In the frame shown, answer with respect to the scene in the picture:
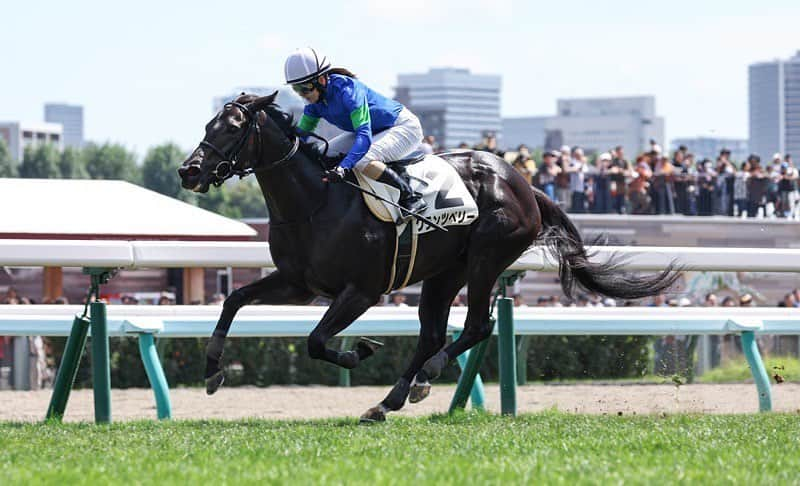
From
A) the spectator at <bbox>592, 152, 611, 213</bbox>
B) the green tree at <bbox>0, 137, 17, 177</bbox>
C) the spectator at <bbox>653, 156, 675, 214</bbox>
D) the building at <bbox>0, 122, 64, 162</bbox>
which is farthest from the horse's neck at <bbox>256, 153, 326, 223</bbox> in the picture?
the building at <bbox>0, 122, 64, 162</bbox>

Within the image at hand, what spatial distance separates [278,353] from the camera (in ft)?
44.6

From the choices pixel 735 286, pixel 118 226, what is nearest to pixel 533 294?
pixel 735 286

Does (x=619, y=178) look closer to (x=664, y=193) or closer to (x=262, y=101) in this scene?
(x=664, y=193)

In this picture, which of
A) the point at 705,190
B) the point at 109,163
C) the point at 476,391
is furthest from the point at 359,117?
the point at 109,163

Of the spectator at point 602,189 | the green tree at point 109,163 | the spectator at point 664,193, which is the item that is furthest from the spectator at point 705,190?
the green tree at point 109,163

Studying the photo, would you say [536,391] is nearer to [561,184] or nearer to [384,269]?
[384,269]

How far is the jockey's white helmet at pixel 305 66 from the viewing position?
22.0 ft

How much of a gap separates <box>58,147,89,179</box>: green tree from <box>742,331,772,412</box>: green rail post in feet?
278

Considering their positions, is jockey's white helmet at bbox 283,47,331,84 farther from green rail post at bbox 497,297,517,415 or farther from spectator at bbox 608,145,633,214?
spectator at bbox 608,145,633,214

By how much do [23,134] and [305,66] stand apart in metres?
154

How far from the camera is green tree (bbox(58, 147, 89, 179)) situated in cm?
9031

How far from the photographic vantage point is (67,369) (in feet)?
22.7

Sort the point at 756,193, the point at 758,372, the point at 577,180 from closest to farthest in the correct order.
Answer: the point at 758,372, the point at 577,180, the point at 756,193

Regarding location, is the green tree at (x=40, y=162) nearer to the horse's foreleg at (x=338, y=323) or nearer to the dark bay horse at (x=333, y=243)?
the dark bay horse at (x=333, y=243)
